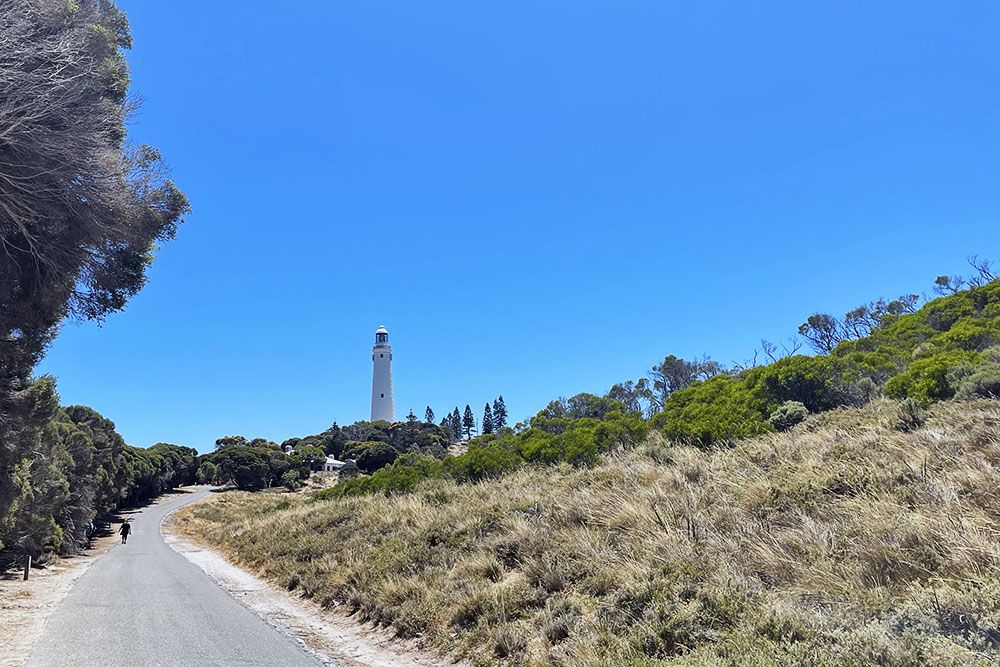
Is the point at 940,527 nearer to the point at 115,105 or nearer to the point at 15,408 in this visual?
the point at 115,105

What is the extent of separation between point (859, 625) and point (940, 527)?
2007mm

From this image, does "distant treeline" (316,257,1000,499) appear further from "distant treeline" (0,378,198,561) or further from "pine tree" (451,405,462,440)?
"pine tree" (451,405,462,440)

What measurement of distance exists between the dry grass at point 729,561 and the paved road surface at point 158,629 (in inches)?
68.7

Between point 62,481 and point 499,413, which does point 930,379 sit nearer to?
point 62,481

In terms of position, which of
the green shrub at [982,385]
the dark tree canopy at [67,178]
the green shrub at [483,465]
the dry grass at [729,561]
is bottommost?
the dry grass at [729,561]

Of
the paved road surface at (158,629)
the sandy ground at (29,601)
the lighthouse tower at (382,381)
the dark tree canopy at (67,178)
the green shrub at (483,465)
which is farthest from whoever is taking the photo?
the lighthouse tower at (382,381)

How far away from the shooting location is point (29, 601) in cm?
1400

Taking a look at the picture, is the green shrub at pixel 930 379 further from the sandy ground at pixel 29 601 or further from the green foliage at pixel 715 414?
the sandy ground at pixel 29 601

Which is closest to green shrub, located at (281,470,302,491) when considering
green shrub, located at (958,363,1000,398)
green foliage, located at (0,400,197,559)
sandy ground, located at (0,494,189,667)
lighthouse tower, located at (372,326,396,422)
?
green foliage, located at (0,400,197,559)

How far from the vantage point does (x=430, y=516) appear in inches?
545

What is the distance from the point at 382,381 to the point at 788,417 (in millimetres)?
88426

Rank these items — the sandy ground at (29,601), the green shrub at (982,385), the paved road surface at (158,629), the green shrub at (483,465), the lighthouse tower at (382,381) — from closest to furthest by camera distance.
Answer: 1. the paved road surface at (158,629)
2. the sandy ground at (29,601)
3. the green shrub at (982,385)
4. the green shrub at (483,465)
5. the lighthouse tower at (382,381)

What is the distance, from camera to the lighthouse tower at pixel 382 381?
9988 centimetres

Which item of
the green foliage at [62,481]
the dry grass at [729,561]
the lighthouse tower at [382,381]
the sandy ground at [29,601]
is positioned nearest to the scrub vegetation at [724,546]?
the dry grass at [729,561]
